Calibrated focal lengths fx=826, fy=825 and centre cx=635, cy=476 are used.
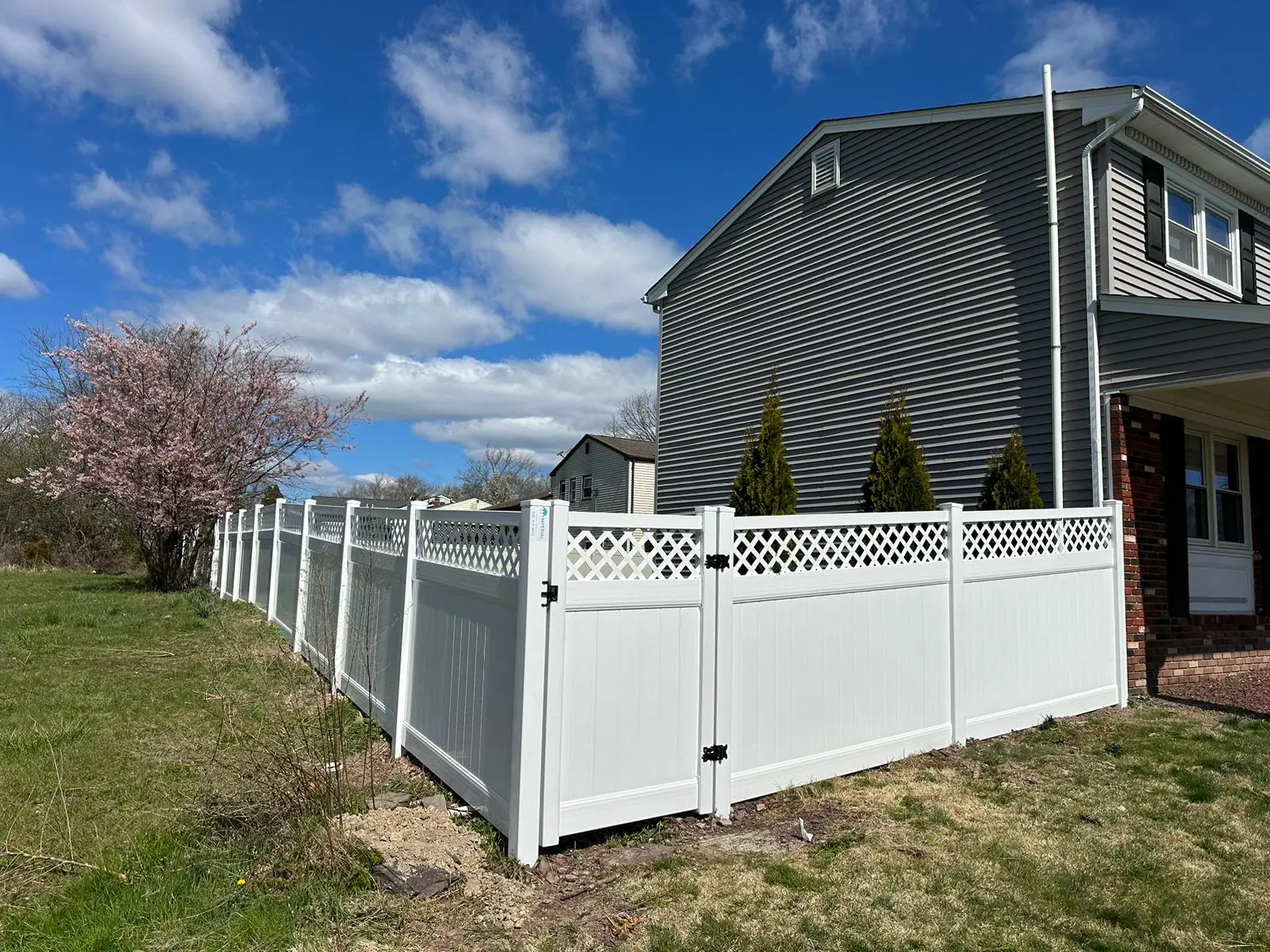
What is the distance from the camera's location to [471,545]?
4.47m

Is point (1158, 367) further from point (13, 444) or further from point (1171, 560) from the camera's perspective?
point (13, 444)

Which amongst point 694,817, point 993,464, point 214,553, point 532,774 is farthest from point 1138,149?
point 214,553

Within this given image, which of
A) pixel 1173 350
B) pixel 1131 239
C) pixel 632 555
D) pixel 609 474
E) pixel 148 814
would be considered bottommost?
pixel 148 814

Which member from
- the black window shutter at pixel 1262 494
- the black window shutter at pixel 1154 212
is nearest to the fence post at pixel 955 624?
the black window shutter at pixel 1154 212

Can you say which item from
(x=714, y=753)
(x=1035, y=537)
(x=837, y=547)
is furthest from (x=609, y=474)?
(x=714, y=753)

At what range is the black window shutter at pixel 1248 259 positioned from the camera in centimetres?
977

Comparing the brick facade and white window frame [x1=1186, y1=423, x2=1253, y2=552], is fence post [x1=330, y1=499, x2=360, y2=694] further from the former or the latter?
white window frame [x1=1186, y1=423, x2=1253, y2=552]

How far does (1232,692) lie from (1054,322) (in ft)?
12.7

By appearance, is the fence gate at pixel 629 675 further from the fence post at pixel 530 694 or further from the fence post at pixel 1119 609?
the fence post at pixel 1119 609

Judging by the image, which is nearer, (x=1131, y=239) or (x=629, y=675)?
(x=629, y=675)

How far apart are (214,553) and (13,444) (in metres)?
12.5

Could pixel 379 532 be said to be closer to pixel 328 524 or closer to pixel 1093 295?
pixel 328 524

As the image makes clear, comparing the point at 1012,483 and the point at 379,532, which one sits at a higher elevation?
the point at 1012,483

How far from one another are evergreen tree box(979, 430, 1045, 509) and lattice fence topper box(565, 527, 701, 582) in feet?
15.0
